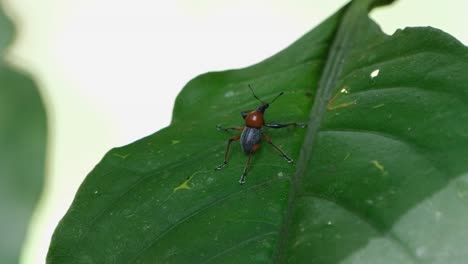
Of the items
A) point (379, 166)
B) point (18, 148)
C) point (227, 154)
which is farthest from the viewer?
point (18, 148)

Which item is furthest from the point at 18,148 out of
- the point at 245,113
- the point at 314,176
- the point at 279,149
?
the point at 314,176

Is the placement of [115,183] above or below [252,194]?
above

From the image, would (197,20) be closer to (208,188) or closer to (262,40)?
(262,40)

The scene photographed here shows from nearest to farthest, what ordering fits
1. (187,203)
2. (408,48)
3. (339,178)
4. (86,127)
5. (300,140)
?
(339,178) → (187,203) → (300,140) → (408,48) → (86,127)

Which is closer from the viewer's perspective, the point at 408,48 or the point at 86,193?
the point at 86,193

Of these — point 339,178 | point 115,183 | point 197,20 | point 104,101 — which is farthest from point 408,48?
point 104,101

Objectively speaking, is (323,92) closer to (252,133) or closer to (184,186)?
(252,133)
